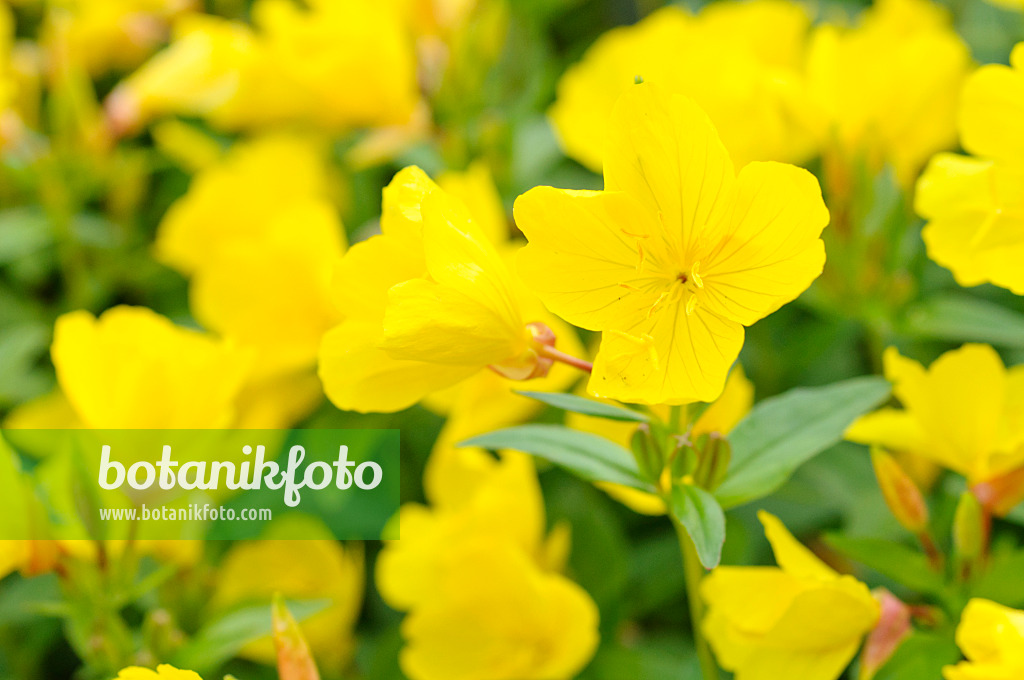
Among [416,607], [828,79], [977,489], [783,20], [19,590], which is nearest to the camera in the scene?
[977,489]

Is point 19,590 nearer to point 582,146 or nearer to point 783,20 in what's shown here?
point 582,146

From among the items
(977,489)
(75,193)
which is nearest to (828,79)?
(977,489)

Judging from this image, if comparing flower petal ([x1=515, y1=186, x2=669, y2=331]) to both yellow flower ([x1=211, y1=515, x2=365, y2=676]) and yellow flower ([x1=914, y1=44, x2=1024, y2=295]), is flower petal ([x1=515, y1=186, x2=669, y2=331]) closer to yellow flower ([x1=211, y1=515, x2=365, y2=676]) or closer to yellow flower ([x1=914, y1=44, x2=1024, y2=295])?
yellow flower ([x1=914, y1=44, x2=1024, y2=295])

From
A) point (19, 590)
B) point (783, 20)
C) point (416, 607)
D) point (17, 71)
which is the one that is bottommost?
point (19, 590)

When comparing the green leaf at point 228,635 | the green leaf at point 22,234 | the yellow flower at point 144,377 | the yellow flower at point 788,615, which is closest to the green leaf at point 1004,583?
the yellow flower at point 788,615

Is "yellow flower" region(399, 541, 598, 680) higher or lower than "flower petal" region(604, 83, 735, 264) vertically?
lower

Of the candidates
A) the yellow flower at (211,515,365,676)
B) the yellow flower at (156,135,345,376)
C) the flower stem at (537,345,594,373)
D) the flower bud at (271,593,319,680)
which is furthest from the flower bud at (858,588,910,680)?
the yellow flower at (156,135,345,376)

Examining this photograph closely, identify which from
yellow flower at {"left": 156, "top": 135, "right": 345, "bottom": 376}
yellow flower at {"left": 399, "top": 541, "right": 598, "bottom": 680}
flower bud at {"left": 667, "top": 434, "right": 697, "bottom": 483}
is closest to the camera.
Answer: flower bud at {"left": 667, "top": 434, "right": 697, "bottom": 483}
